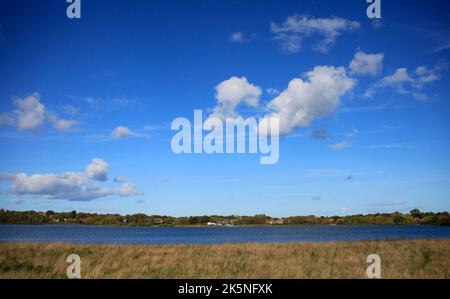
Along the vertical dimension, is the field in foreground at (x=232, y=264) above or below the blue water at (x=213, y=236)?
above

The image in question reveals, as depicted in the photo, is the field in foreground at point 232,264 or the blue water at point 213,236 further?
the blue water at point 213,236

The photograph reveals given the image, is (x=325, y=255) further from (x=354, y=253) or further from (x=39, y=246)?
(x=39, y=246)

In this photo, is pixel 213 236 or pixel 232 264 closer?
pixel 232 264

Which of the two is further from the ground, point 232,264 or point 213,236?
point 232,264

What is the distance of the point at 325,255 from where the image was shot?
78.7 feet

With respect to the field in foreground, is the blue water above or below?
below

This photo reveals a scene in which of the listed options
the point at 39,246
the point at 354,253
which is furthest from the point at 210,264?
the point at 39,246

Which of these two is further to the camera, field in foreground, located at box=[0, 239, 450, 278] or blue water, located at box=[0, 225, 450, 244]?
blue water, located at box=[0, 225, 450, 244]
